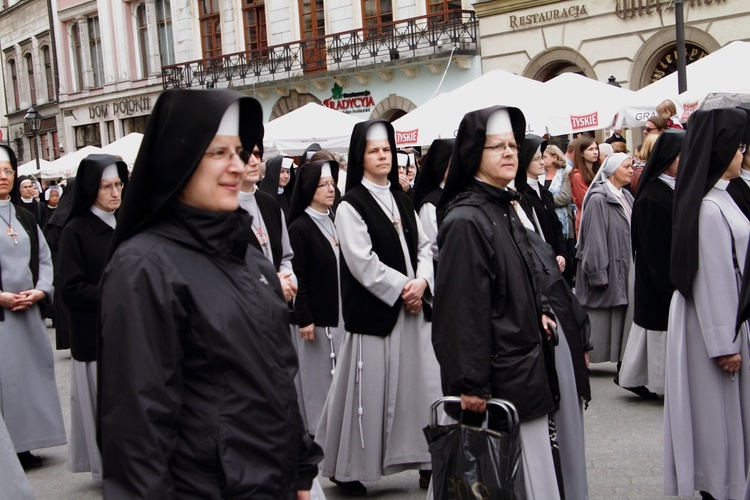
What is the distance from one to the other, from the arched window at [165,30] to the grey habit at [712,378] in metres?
34.6

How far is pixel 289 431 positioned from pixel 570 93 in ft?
41.0

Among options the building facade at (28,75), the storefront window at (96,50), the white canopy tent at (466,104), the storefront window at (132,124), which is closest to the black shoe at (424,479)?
the white canopy tent at (466,104)

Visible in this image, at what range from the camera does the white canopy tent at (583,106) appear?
14148 mm

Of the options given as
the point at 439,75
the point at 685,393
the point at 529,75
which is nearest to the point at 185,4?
the point at 439,75

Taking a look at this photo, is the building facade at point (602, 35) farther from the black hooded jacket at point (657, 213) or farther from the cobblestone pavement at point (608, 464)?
the black hooded jacket at point (657, 213)

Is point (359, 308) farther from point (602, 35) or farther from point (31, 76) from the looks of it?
point (31, 76)

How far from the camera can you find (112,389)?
277 cm

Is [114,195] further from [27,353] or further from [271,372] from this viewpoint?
[271,372]

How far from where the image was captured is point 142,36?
40.1 metres

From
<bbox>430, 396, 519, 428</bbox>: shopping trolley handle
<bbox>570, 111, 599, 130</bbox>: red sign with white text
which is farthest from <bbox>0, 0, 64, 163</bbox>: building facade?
<bbox>430, 396, 519, 428</bbox>: shopping trolley handle

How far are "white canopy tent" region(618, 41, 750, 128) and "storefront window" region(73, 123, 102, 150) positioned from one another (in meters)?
32.4

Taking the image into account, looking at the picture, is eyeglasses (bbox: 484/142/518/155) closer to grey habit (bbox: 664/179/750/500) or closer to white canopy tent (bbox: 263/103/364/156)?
grey habit (bbox: 664/179/750/500)

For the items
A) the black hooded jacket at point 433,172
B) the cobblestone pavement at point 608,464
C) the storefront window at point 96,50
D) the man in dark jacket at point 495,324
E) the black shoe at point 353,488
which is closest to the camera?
the man in dark jacket at point 495,324

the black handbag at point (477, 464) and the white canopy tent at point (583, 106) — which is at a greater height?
the white canopy tent at point (583, 106)
